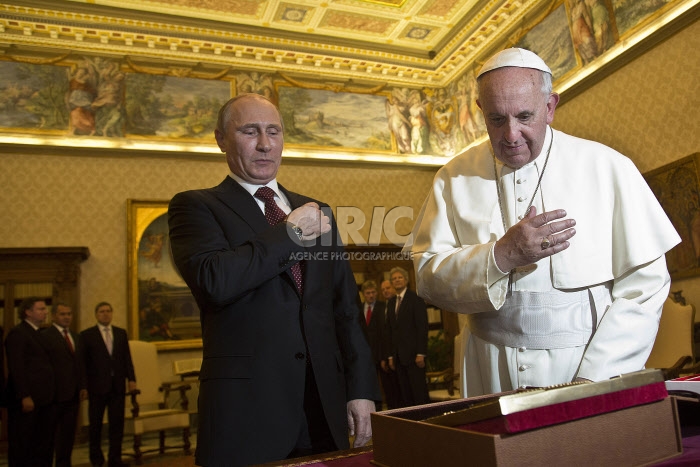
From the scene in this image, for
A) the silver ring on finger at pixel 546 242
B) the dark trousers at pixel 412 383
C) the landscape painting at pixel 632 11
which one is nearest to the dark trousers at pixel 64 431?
the dark trousers at pixel 412 383

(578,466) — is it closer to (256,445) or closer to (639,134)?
(256,445)

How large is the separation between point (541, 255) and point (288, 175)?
448 inches

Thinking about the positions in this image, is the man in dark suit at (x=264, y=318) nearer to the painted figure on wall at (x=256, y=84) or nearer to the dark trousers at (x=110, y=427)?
the dark trousers at (x=110, y=427)

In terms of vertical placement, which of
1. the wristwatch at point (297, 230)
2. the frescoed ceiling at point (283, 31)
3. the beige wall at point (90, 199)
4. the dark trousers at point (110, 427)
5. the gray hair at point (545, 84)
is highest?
the frescoed ceiling at point (283, 31)

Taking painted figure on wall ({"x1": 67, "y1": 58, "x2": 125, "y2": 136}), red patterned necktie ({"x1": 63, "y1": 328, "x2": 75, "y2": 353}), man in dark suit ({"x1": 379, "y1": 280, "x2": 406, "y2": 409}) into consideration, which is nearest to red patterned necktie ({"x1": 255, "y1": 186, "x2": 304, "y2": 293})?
red patterned necktie ({"x1": 63, "y1": 328, "x2": 75, "y2": 353})

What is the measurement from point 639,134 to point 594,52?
1763mm

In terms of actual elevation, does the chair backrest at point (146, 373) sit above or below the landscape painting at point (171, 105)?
below

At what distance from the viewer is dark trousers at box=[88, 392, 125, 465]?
7383mm

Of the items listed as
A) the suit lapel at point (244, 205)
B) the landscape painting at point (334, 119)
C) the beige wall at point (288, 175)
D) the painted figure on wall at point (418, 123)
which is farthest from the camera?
the painted figure on wall at point (418, 123)

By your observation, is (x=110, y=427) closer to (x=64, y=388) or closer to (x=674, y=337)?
(x=64, y=388)

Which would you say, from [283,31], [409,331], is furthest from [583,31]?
[409,331]

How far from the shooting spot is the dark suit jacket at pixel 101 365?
754cm

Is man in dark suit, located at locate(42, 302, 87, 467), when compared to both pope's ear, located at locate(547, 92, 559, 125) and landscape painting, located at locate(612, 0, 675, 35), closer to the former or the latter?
pope's ear, located at locate(547, 92, 559, 125)

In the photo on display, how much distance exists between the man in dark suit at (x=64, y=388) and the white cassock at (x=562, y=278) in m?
6.39
